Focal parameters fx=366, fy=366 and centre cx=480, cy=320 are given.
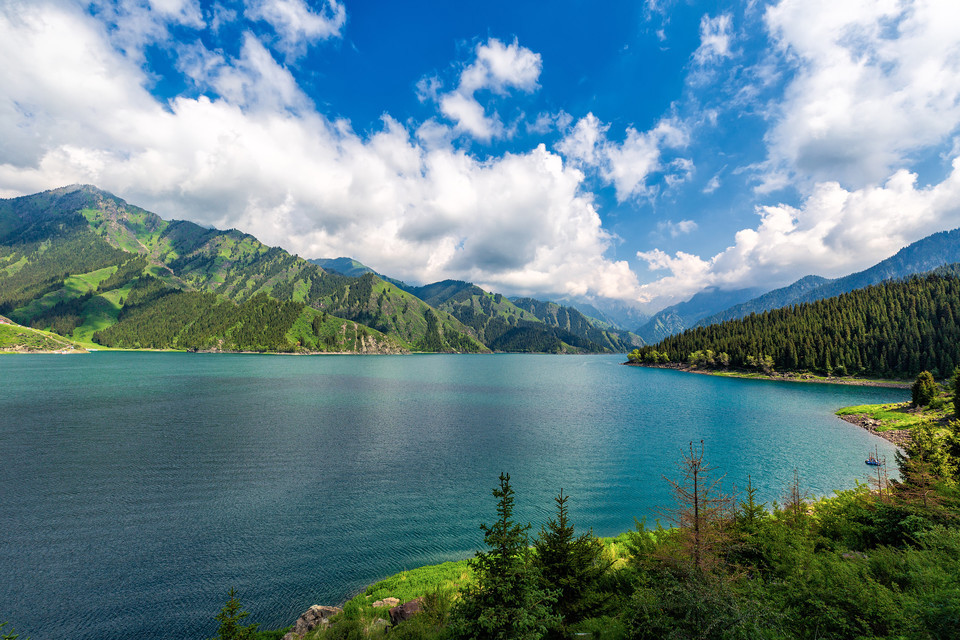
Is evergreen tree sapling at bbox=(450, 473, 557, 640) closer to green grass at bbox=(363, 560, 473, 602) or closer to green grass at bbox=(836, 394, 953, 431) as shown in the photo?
green grass at bbox=(363, 560, 473, 602)

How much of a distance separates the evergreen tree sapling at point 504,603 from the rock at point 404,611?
19.1ft

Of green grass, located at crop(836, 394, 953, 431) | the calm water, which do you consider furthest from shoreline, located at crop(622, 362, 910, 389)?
green grass, located at crop(836, 394, 953, 431)

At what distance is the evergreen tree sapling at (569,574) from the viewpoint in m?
14.3

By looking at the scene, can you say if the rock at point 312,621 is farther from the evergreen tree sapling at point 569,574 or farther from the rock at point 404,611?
the evergreen tree sapling at point 569,574

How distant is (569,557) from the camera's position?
1486 cm

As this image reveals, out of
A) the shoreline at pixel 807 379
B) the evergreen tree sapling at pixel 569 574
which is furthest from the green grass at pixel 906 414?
the evergreen tree sapling at pixel 569 574

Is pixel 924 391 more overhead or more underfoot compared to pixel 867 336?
more underfoot

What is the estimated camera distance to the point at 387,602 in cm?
2041

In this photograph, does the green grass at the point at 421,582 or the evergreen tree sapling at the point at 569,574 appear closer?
the evergreen tree sapling at the point at 569,574

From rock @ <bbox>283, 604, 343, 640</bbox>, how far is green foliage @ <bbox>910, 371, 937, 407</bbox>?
341ft

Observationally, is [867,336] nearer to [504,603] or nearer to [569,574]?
[569,574]

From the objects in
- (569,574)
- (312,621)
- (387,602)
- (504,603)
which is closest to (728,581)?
(569,574)

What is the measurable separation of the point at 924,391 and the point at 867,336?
11323 centimetres

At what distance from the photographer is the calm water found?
23.3 meters
